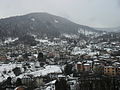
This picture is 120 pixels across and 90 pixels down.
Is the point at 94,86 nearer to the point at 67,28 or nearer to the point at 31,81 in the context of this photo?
the point at 31,81

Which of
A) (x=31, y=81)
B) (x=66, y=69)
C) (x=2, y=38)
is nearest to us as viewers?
(x=31, y=81)

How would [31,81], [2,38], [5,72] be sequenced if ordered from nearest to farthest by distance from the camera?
[31,81], [5,72], [2,38]

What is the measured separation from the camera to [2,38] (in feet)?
257

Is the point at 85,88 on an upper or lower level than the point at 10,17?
lower

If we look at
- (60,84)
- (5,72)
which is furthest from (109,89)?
(5,72)

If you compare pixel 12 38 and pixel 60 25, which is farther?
pixel 60 25

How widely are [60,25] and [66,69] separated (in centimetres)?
10484

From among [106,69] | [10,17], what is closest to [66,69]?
[106,69]

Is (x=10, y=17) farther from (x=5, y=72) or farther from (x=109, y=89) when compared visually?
(x=109, y=89)

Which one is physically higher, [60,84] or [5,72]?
[60,84]

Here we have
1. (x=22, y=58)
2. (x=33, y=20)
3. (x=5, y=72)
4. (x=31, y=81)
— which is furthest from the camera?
(x=33, y=20)

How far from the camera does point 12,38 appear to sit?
263 ft

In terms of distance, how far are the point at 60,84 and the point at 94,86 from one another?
256cm

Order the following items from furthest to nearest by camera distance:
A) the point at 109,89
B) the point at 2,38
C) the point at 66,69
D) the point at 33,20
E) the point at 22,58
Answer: the point at 33,20
the point at 2,38
the point at 22,58
the point at 66,69
the point at 109,89
